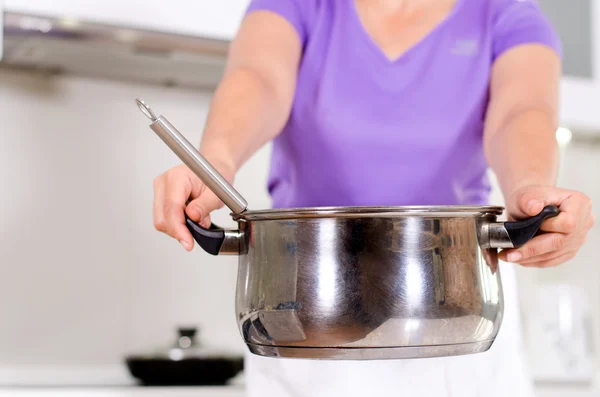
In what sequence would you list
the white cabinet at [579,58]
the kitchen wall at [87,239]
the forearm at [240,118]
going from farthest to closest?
1. the white cabinet at [579,58]
2. the kitchen wall at [87,239]
3. the forearm at [240,118]

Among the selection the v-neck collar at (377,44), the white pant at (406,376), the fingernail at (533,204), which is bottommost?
the white pant at (406,376)

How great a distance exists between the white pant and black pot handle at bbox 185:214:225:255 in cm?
36

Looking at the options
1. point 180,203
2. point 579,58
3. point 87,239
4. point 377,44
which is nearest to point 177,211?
point 180,203

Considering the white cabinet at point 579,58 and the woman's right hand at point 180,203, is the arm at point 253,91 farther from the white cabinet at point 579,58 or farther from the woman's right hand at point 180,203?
the white cabinet at point 579,58

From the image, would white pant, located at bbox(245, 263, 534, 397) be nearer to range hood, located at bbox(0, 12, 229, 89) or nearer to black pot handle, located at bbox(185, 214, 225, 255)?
black pot handle, located at bbox(185, 214, 225, 255)

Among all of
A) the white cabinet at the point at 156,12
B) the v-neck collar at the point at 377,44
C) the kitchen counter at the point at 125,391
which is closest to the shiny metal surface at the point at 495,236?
the v-neck collar at the point at 377,44

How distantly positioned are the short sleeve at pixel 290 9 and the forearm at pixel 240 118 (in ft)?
0.37

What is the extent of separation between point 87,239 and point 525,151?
114 centimetres

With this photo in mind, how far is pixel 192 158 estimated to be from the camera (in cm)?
56

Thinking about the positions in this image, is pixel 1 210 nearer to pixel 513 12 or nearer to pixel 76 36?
pixel 76 36

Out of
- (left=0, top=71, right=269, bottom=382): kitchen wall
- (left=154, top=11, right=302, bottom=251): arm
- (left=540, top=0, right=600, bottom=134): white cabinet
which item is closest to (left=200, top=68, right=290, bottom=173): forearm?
(left=154, top=11, right=302, bottom=251): arm

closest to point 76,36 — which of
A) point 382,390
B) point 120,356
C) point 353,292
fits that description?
point 120,356

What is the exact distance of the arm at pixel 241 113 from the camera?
0.62m

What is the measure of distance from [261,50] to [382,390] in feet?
1.36
